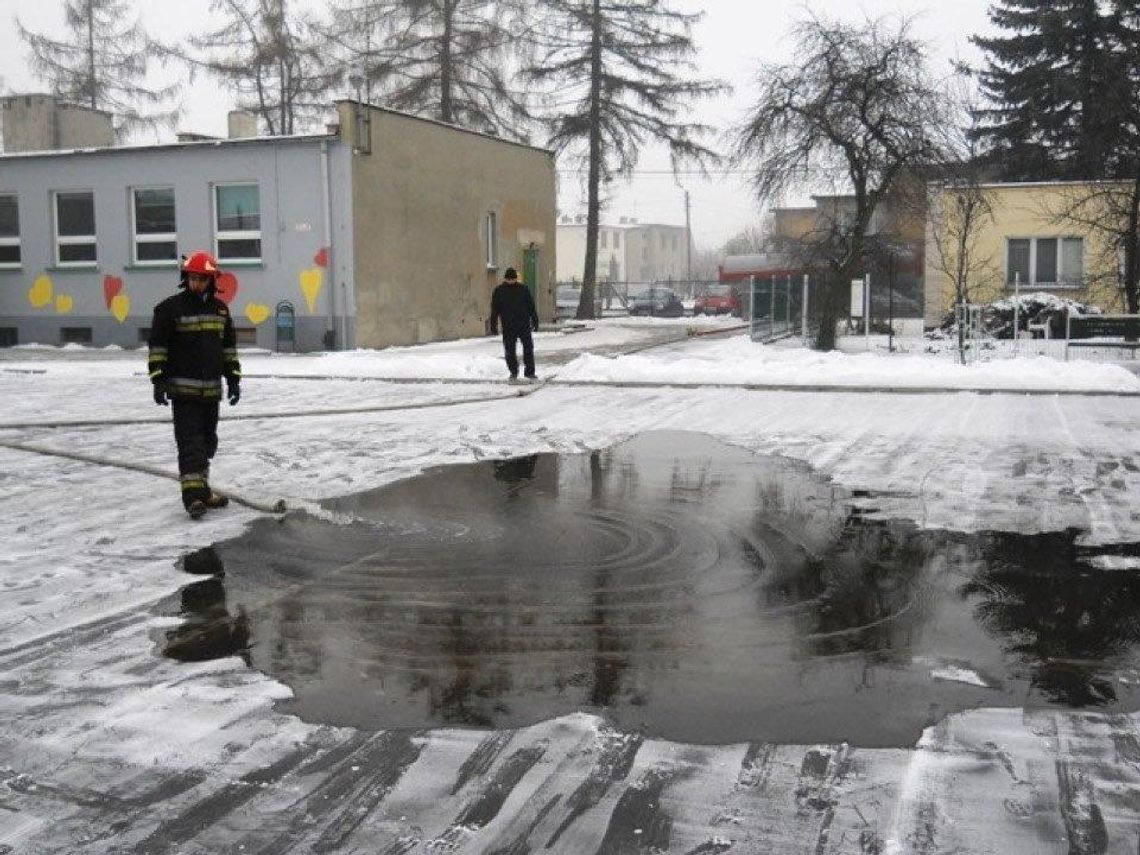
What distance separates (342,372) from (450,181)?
32.7 feet

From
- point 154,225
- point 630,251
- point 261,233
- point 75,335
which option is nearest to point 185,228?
point 154,225

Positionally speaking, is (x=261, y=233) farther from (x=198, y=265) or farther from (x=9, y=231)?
(x=198, y=265)

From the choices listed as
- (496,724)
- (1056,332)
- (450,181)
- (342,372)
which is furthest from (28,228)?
(496,724)

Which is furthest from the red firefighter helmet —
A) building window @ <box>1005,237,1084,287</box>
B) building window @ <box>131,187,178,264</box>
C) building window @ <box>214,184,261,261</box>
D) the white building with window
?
building window @ <box>1005,237,1084,287</box>

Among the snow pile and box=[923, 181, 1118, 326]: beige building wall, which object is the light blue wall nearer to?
the snow pile

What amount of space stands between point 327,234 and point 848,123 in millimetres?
10457

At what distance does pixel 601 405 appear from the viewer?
605 inches

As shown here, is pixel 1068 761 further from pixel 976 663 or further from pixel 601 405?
pixel 601 405

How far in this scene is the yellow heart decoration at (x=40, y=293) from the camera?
26.8 m

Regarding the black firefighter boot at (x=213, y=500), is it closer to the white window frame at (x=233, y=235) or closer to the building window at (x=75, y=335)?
the white window frame at (x=233, y=235)

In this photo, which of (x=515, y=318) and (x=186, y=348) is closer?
(x=186, y=348)

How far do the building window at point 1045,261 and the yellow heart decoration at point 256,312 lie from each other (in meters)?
20.7

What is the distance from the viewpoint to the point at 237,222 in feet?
82.6

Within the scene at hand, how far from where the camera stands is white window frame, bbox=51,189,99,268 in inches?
1036
